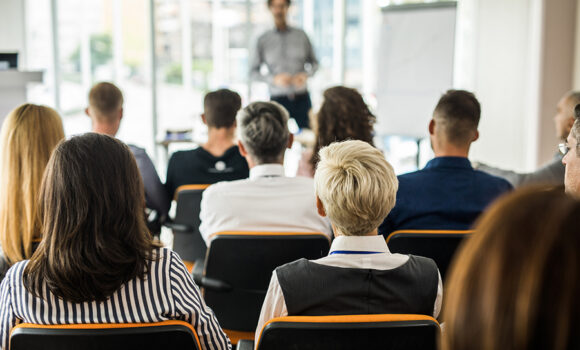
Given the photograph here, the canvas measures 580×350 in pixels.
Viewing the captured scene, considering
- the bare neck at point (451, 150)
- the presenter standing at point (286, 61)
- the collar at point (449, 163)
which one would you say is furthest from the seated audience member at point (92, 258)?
the presenter standing at point (286, 61)

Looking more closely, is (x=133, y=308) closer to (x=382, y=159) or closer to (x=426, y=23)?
(x=382, y=159)

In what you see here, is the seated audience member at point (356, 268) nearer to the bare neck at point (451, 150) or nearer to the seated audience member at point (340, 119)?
the bare neck at point (451, 150)

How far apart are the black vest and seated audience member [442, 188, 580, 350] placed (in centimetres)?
81

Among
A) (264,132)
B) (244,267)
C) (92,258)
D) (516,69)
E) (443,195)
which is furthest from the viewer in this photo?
(516,69)

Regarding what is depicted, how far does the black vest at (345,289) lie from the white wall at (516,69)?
554 cm

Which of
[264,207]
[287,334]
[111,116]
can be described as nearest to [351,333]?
[287,334]

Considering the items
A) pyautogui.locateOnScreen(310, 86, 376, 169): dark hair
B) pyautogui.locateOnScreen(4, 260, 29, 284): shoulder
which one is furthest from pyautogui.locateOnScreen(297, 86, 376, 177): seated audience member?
pyautogui.locateOnScreen(4, 260, 29, 284): shoulder

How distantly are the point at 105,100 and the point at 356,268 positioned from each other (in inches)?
97.8

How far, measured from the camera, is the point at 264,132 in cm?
279

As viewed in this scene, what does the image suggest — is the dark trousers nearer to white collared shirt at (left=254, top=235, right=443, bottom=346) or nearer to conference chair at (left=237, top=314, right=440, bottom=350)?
white collared shirt at (left=254, top=235, right=443, bottom=346)

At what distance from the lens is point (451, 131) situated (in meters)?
2.69

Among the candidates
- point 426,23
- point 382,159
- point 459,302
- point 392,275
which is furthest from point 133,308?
point 426,23

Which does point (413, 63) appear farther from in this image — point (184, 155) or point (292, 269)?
point (292, 269)

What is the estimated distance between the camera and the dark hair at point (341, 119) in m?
3.31
